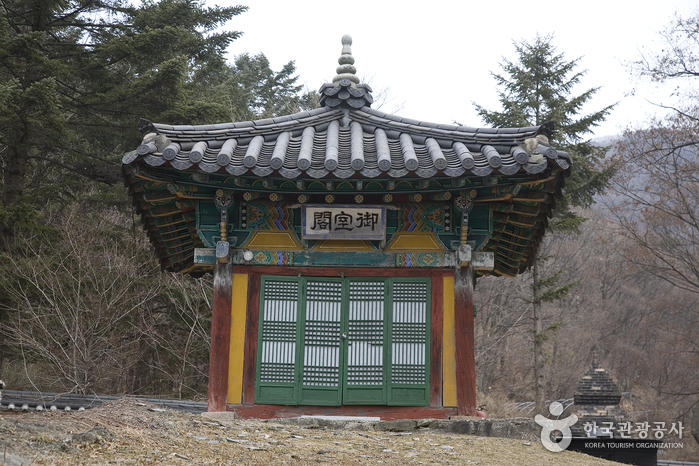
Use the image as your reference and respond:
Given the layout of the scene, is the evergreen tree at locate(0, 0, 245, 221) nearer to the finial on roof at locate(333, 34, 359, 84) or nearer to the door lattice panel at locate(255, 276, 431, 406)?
the finial on roof at locate(333, 34, 359, 84)

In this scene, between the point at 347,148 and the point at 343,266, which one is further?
the point at 343,266

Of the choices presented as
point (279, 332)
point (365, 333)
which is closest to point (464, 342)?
point (365, 333)

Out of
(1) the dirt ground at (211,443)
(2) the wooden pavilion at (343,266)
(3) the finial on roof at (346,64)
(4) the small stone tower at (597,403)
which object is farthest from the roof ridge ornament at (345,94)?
(4) the small stone tower at (597,403)

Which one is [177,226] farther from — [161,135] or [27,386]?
[27,386]

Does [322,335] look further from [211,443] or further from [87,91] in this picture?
[87,91]

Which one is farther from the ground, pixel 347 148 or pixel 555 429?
pixel 347 148

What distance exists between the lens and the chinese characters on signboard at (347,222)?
9.09 m

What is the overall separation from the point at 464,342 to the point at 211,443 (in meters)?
3.98

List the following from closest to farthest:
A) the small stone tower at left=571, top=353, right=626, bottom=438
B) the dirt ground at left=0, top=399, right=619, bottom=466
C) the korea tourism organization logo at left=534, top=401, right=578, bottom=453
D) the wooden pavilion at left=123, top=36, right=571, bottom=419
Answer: the dirt ground at left=0, top=399, right=619, bottom=466
the korea tourism organization logo at left=534, top=401, right=578, bottom=453
the wooden pavilion at left=123, top=36, right=571, bottom=419
the small stone tower at left=571, top=353, right=626, bottom=438

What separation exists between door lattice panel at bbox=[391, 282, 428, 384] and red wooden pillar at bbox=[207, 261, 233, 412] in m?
2.22

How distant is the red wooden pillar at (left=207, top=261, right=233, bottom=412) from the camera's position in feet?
29.1

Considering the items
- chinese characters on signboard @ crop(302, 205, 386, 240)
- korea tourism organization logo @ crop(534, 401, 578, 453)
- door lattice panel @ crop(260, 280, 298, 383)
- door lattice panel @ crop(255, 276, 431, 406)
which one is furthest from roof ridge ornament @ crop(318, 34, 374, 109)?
korea tourism organization logo @ crop(534, 401, 578, 453)

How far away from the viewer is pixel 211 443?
20.1ft

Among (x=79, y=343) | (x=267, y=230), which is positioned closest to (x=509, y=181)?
(x=267, y=230)
